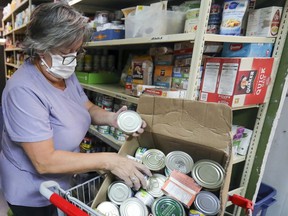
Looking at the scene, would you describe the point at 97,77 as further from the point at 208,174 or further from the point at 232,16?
the point at 208,174

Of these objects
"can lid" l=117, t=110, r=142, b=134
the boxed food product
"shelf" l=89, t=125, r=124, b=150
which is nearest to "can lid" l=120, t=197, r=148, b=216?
"can lid" l=117, t=110, r=142, b=134

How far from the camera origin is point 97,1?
1719 mm

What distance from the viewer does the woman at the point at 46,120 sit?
74 cm

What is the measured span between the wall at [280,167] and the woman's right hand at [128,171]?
1.19m

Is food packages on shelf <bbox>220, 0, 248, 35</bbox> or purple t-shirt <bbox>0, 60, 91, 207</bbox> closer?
purple t-shirt <bbox>0, 60, 91, 207</bbox>

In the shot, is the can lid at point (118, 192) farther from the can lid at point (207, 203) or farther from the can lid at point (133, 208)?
the can lid at point (207, 203)

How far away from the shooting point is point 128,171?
0.71m

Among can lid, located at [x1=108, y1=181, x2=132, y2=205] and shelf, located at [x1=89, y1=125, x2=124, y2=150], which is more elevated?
can lid, located at [x1=108, y1=181, x2=132, y2=205]

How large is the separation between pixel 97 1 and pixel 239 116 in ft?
4.49

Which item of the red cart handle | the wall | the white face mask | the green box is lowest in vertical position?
the wall

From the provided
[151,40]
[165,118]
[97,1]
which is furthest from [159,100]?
[97,1]

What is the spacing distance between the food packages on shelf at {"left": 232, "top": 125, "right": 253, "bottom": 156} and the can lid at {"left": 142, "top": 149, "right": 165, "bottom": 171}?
615 mm

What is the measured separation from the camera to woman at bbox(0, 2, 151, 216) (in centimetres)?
74

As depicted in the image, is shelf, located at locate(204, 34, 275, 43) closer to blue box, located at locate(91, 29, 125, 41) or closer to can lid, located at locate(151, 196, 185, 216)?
can lid, located at locate(151, 196, 185, 216)
